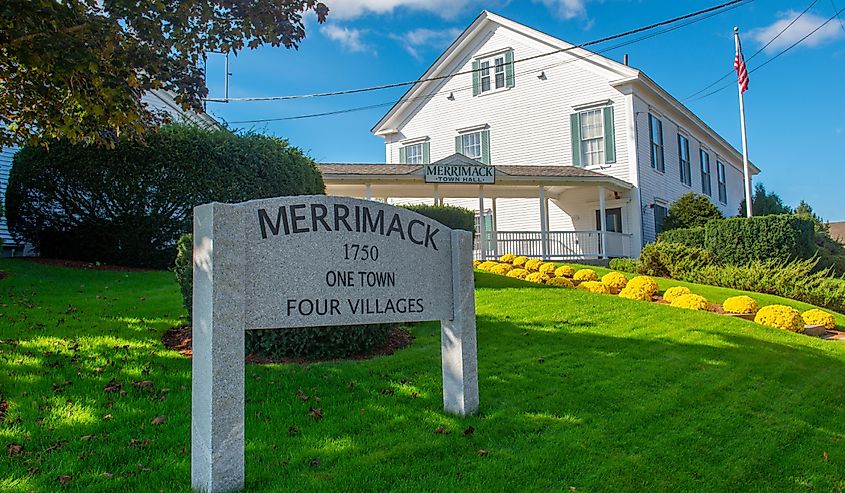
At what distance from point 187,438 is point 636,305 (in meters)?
7.36

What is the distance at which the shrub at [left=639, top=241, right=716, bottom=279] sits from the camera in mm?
15867

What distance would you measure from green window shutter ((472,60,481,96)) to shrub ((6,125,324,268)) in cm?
1319

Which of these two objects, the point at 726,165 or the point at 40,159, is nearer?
the point at 40,159

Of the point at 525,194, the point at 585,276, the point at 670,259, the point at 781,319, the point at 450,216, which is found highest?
the point at 525,194

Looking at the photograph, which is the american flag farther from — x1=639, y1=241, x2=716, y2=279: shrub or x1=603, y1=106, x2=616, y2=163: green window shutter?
x1=639, y1=241, x2=716, y2=279: shrub

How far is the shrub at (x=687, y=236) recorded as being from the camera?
707 inches

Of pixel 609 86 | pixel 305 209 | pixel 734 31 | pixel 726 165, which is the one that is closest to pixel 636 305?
pixel 305 209

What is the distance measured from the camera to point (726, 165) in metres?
31.6

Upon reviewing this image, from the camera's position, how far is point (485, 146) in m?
23.6

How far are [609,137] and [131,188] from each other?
599 inches

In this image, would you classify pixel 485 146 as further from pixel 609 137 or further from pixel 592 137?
pixel 609 137

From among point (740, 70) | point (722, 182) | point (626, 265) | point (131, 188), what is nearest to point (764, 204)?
point (722, 182)

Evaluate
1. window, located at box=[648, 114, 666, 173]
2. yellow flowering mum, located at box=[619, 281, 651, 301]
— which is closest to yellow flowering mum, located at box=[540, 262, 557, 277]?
yellow flowering mum, located at box=[619, 281, 651, 301]

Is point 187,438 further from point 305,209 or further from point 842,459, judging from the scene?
point 842,459
